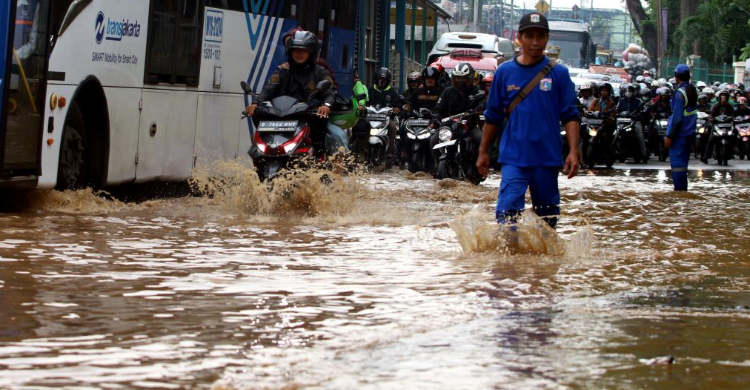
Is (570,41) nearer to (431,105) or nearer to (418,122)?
(431,105)

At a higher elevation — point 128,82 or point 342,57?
point 342,57

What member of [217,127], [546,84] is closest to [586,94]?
[217,127]

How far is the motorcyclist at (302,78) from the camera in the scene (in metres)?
12.5

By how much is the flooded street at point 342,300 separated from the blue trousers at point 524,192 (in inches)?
10.2

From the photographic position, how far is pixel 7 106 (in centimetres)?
1083

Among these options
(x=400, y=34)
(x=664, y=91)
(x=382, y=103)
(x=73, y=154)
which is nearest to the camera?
(x=73, y=154)

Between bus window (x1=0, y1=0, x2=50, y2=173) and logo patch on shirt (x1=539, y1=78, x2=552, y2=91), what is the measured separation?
444cm

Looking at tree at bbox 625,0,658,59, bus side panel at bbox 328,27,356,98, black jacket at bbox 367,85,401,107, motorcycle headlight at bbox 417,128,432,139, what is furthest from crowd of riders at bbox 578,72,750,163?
tree at bbox 625,0,658,59

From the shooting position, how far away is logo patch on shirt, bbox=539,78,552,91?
866cm

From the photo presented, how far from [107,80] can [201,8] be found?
2.36 meters

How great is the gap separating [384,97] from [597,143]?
399 cm

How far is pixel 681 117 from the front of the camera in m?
17.4

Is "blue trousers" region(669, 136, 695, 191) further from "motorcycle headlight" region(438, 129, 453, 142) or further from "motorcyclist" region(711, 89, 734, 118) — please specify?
"motorcyclist" region(711, 89, 734, 118)

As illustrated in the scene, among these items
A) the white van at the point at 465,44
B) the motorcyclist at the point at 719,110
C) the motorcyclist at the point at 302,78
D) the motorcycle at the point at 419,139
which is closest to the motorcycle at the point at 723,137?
the motorcyclist at the point at 719,110
